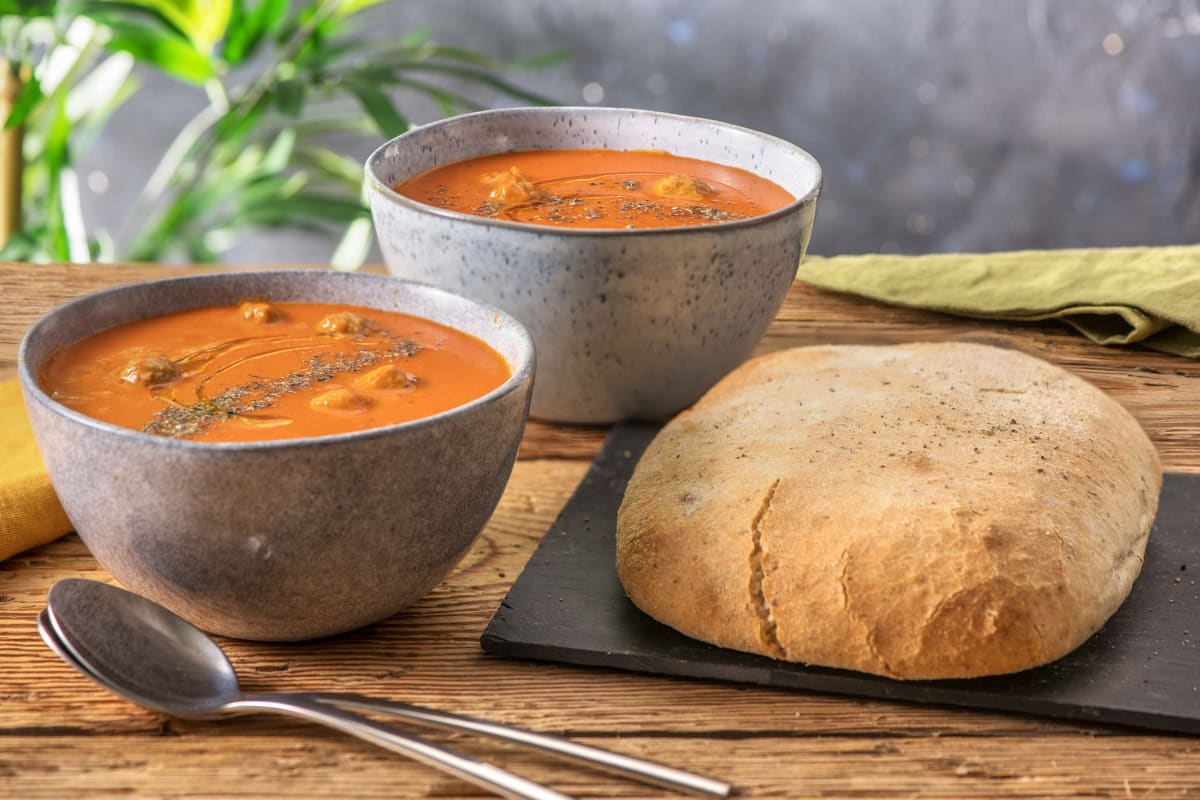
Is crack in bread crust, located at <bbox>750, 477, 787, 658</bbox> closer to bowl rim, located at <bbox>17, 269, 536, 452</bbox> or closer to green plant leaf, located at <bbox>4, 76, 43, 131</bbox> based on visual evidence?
bowl rim, located at <bbox>17, 269, 536, 452</bbox>

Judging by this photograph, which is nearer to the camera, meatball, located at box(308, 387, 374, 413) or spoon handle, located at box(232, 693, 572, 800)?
spoon handle, located at box(232, 693, 572, 800)

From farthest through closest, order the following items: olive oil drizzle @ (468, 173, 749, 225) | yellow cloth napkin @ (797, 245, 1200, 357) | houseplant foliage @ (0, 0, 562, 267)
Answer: houseplant foliage @ (0, 0, 562, 267), yellow cloth napkin @ (797, 245, 1200, 357), olive oil drizzle @ (468, 173, 749, 225)

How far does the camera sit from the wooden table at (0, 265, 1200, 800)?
96cm

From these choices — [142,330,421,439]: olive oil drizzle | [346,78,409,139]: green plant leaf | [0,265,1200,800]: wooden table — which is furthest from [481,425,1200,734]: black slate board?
[346,78,409,139]: green plant leaf

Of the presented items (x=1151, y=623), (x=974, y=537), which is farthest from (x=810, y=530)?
(x=1151, y=623)

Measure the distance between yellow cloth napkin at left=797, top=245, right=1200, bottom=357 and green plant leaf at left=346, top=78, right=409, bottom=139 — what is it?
3.17 ft

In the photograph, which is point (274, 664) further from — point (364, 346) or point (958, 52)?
point (958, 52)

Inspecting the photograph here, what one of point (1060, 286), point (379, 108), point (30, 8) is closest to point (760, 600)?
point (1060, 286)

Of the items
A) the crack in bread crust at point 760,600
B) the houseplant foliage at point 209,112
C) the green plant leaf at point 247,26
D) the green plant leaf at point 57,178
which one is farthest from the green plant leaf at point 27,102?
the crack in bread crust at point 760,600

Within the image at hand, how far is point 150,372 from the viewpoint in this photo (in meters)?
1.09

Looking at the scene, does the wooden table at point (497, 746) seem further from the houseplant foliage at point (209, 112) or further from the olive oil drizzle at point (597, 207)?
the houseplant foliage at point (209, 112)

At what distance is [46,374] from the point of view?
1.11m

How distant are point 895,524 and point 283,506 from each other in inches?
19.6

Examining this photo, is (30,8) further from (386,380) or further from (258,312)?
(386,380)
